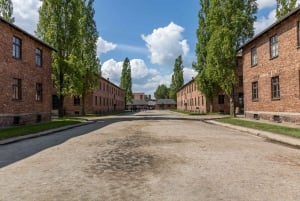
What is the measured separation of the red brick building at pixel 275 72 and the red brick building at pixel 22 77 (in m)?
18.3

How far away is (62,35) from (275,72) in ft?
73.9

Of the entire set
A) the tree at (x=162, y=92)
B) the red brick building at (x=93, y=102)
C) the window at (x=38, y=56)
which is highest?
the tree at (x=162, y=92)

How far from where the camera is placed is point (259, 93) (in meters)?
25.5

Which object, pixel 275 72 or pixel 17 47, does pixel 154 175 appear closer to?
pixel 275 72

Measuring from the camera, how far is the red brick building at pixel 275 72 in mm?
19266

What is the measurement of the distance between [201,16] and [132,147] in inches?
1380

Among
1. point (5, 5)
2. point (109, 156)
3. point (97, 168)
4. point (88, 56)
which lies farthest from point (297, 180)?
point (5, 5)

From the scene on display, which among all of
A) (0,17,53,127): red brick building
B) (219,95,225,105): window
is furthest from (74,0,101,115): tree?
(219,95,225,105): window

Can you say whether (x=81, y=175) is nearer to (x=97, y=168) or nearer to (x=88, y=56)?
(x=97, y=168)

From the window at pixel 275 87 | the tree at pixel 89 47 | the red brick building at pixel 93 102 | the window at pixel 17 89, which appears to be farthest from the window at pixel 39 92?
the red brick building at pixel 93 102

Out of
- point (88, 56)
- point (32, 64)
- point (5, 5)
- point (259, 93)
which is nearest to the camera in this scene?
point (32, 64)

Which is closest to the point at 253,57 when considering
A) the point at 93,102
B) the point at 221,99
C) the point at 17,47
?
the point at 17,47

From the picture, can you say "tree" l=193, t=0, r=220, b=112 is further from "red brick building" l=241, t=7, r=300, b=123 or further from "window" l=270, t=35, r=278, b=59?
"window" l=270, t=35, r=278, b=59

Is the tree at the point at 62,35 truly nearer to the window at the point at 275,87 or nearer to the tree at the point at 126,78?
the window at the point at 275,87
